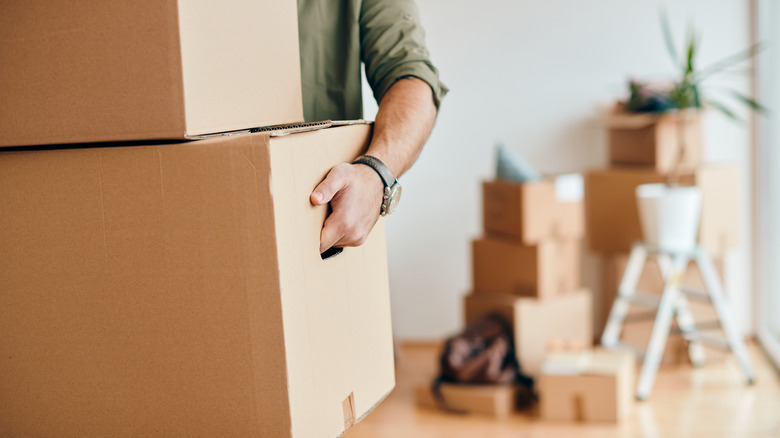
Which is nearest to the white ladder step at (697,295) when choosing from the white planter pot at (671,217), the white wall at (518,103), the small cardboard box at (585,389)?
the white planter pot at (671,217)

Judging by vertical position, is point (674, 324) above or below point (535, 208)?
below

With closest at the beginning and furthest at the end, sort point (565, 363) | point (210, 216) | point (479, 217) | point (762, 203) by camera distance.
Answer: point (210, 216) < point (565, 363) < point (762, 203) < point (479, 217)

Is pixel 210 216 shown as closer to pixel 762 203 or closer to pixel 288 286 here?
pixel 288 286

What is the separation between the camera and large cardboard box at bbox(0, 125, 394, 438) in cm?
73

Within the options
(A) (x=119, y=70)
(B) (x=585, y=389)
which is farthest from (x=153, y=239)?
(B) (x=585, y=389)

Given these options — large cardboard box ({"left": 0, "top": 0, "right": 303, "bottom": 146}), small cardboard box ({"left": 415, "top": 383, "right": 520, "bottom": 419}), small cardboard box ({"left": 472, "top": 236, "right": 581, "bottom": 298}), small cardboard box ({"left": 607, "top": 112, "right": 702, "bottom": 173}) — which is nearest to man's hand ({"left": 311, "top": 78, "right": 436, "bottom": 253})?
large cardboard box ({"left": 0, "top": 0, "right": 303, "bottom": 146})

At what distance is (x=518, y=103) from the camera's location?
3760mm

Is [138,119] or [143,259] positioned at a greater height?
[138,119]

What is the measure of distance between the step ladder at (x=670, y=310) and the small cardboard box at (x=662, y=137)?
14.9 inches

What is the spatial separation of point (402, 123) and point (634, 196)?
2.54 m

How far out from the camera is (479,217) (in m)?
3.86

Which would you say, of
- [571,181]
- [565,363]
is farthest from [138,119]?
[571,181]

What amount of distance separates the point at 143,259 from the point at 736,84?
136 inches

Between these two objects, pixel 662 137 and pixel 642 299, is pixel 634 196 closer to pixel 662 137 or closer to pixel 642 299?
pixel 662 137
